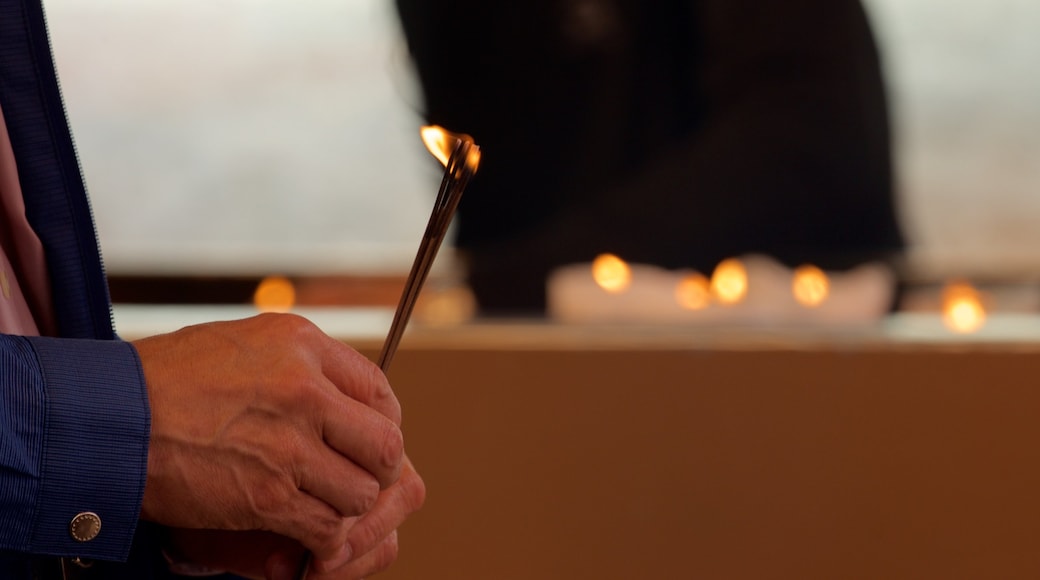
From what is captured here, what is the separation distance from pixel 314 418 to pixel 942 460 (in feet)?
2.10

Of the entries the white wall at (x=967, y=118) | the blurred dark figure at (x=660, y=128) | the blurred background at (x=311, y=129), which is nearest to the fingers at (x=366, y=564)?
the blurred dark figure at (x=660, y=128)

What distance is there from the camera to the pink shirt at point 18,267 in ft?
1.71

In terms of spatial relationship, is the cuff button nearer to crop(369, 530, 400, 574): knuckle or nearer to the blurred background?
crop(369, 530, 400, 574): knuckle

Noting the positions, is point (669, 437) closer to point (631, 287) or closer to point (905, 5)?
point (631, 287)

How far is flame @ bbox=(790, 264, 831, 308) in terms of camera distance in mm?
1139

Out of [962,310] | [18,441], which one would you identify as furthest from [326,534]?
[962,310]

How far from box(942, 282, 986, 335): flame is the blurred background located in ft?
0.94

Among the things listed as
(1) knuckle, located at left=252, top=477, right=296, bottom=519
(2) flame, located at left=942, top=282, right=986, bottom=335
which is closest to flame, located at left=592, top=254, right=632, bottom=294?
(2) flame, located at left=942, top=282, right=986, bottom=335

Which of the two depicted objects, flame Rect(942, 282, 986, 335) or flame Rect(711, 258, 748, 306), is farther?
flame Rect(711, 258, 748, 306)

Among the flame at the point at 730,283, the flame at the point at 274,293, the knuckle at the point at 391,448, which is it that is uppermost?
the flame at the point at 730,283

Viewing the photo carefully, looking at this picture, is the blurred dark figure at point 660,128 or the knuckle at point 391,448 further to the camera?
the blurred dark figure at point 660,128

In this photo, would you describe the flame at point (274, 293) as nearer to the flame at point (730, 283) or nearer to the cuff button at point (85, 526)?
the flame at point (730, 283)

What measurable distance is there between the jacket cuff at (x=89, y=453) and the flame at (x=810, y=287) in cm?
80

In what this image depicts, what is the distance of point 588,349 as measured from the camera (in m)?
0.96
